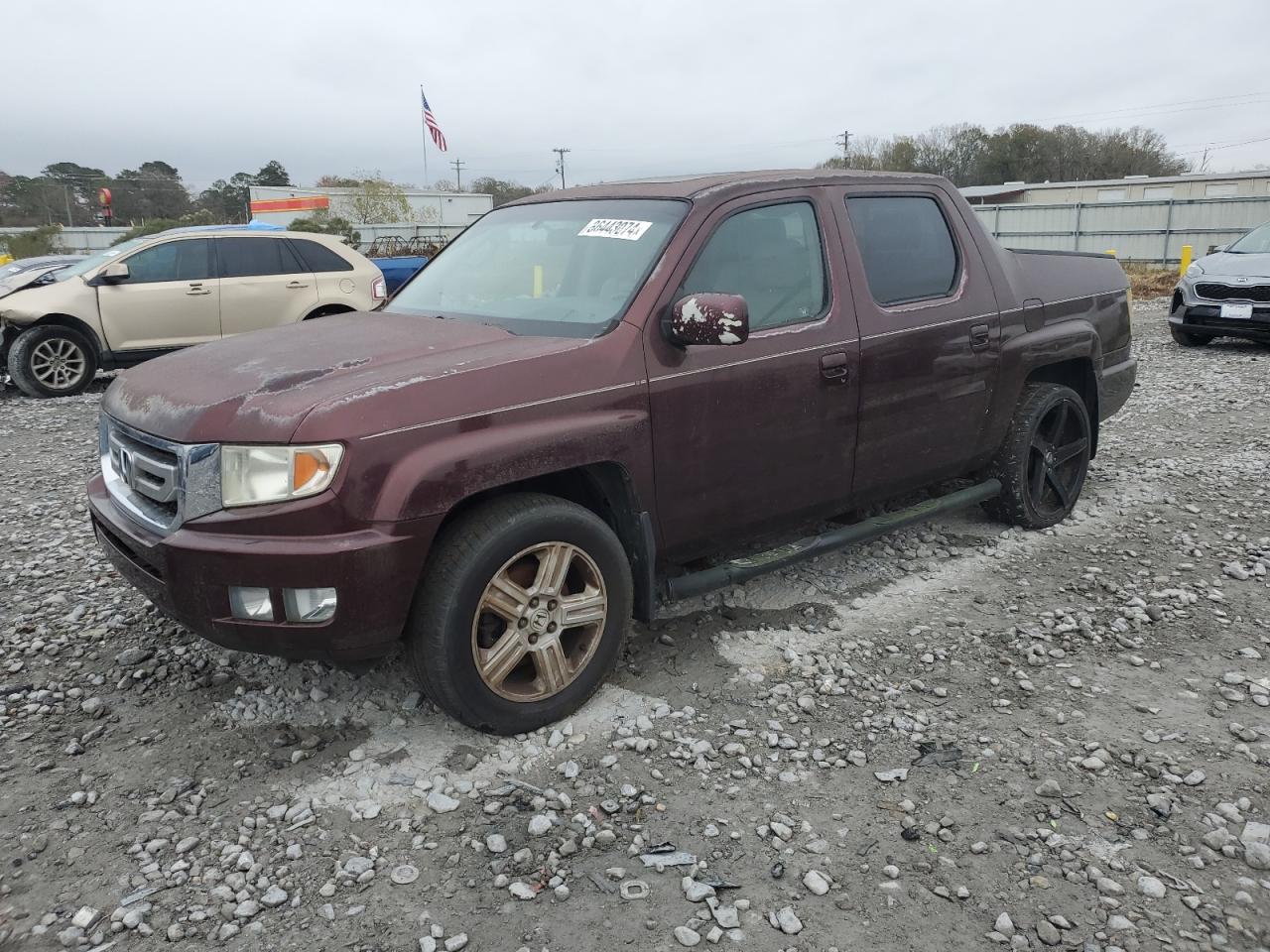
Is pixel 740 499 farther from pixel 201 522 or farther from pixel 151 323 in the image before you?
pixel 151 323

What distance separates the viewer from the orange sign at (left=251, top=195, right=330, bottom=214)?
39062mm

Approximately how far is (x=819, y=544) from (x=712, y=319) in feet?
4.15

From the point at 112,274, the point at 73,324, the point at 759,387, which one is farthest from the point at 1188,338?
the point at 73,324

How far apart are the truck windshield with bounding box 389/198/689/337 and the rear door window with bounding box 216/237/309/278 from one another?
261 inches

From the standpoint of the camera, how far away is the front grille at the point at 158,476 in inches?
109

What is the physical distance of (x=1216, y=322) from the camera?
11.1 m

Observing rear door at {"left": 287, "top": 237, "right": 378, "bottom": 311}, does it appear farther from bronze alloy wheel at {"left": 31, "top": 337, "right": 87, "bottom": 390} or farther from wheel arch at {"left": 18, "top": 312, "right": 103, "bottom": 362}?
bronze alloy wheel at {"left": 31, "top": 337, "right": 87, "bottom": 390}

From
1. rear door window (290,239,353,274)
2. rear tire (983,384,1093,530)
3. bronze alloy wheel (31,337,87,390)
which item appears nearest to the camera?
rear tire (983,384,1093,530)

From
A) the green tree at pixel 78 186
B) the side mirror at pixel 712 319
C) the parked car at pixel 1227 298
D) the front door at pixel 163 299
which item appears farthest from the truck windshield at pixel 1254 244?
the green tree at pixel 78 186

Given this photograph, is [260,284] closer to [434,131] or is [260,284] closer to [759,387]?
[759,387]

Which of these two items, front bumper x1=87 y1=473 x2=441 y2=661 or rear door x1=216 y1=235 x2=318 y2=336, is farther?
rear door x1=216 y1=235 x2=318 y2=336

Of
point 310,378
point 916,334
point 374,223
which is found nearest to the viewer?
point 310,378

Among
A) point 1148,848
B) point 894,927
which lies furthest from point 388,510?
point 1148,848

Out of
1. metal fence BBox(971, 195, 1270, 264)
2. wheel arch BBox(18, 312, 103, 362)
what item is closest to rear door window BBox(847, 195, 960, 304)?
wheel arch BBox(18, 312, 103, 362)
